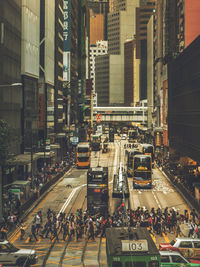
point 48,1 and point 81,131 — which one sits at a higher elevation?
point 48,1

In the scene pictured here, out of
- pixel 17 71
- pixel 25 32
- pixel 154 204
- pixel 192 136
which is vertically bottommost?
pixel 154 204

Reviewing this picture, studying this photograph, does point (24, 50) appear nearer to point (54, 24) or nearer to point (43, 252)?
point (54, 24)

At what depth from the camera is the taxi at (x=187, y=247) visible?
952 inches

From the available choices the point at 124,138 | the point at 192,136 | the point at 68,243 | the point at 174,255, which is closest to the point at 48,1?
the point at 192,136

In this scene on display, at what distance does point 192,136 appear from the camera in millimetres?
61188

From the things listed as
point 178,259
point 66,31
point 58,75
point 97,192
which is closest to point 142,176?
point 97,192

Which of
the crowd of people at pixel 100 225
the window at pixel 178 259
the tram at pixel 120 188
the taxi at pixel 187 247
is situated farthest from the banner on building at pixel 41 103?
the window at pixel 178 259

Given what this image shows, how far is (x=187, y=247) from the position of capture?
2456 cm

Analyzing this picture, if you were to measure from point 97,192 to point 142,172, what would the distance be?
616 inches

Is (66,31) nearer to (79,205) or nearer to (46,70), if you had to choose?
(46,70)

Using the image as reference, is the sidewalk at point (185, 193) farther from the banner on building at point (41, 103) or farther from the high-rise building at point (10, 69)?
the banner on building at point (41, 103)

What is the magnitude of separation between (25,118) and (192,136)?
22620 mm

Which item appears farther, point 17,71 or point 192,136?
point 192,136

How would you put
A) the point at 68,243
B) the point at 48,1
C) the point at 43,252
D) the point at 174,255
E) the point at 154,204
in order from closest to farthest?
the point at 174,255
the point at 43,252
the point at 68,243
the point at 154,204
the point at 48,1
